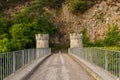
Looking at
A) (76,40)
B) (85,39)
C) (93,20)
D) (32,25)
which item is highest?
(93,20)

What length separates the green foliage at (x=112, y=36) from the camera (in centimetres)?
7762

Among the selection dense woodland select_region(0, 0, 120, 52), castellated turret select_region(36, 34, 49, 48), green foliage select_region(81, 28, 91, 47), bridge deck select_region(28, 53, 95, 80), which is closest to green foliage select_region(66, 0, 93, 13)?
dense woodland select_region(0, 0, 120, 52)

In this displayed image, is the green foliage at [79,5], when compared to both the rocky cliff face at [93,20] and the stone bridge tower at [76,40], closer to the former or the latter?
the rocky cliff face at [93,20]

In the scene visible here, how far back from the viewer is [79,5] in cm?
8812

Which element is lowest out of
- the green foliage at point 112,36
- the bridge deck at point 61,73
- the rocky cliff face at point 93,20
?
the bridge deck at point 61,73

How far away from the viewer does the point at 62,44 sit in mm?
83750

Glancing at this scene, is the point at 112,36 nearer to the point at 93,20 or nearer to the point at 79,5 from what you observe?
the point at 93,20

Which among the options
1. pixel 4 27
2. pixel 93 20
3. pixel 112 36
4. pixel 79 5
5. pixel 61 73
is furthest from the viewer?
pixel 79 5

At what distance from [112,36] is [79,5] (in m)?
14.7

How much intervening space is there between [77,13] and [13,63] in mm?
70938

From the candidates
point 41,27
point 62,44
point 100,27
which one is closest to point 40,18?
point 41,27

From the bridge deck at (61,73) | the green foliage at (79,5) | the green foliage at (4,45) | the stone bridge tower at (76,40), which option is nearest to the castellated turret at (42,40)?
the stone bridge tower at (76,40)

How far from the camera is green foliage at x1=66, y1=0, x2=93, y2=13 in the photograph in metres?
87.0

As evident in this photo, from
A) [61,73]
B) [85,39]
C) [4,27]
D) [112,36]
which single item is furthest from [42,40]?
[61,73]
